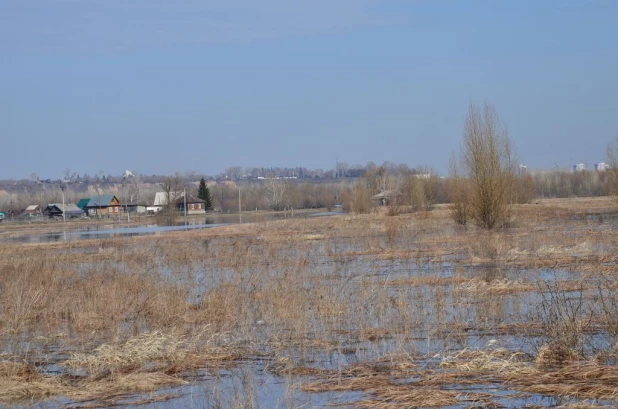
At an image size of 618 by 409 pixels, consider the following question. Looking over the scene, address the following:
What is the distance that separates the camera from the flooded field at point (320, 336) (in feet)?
27.7

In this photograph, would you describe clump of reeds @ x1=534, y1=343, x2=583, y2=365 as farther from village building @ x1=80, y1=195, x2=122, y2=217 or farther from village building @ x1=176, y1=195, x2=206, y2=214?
village building @ x1=80, y1=195, x2=122, y2=217

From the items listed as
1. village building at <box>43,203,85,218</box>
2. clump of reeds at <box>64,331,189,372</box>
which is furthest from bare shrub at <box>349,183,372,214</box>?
village building at <box>43,203,85,218</box>

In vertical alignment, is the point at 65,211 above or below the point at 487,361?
above

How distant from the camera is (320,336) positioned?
11836mm

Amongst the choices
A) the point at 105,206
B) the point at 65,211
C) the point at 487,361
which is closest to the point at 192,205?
the point at 105,206

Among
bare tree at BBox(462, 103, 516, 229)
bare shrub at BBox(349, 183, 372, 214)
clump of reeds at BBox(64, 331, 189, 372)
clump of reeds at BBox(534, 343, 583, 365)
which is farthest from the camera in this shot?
bare shrub at BBox(349, 183, 372, 214)

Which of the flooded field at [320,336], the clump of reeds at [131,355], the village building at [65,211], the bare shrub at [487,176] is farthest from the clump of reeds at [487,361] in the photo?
the village building at [65,211]

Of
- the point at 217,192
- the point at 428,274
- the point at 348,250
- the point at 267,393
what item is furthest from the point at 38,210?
the point at 267,393

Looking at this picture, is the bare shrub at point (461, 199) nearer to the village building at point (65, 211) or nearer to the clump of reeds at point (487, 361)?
the clump of reeds at point (487, 361)

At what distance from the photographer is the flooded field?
332 inches

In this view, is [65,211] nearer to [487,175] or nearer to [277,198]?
[277,198]

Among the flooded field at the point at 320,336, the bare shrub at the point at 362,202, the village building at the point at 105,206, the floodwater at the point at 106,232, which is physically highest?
the village building at the point at 105,206

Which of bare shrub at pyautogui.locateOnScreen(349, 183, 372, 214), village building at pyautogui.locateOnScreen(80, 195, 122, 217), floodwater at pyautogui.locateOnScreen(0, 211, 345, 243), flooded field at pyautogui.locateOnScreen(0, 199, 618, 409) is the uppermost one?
village building at pyautogui.locateOnScreen(80, 195, 122, 217)

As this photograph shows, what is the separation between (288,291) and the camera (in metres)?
16.0
